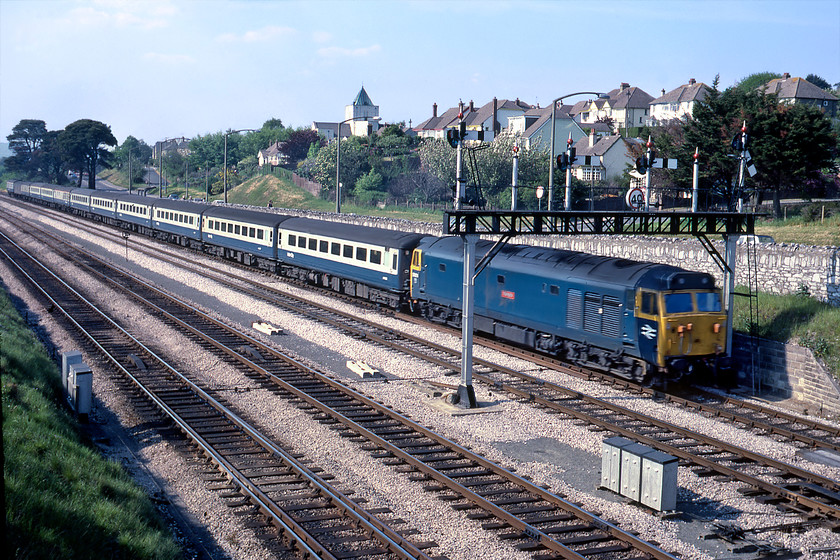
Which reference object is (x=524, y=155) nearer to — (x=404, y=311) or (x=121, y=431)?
(x=404, y=311)

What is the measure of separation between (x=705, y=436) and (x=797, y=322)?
8356mm

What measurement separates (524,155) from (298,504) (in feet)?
166

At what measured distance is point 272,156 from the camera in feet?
469

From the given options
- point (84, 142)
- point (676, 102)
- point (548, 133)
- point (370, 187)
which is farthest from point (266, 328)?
point (84, 142)

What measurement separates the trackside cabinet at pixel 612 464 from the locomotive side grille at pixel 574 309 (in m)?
7.86

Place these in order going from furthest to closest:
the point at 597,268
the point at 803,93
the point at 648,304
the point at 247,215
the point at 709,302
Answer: the point at 803,93 < the point at 247,215 < the point at 597,268 < the point at 709,302 < the point at 648,304

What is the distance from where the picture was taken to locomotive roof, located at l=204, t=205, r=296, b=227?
41059 millimetres

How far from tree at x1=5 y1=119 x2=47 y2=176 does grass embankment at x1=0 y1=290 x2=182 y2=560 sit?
591ft

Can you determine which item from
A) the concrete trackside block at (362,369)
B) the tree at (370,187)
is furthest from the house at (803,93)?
the concrete trackside block at (362,369)

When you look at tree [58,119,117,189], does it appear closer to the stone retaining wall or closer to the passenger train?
the passenger train

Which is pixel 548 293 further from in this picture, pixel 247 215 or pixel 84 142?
pixel 84 142

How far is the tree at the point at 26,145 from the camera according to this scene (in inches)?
6880

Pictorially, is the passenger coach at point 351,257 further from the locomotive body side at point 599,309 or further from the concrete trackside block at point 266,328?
the concrete trackside block at point 266,328

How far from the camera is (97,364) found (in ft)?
71.3
